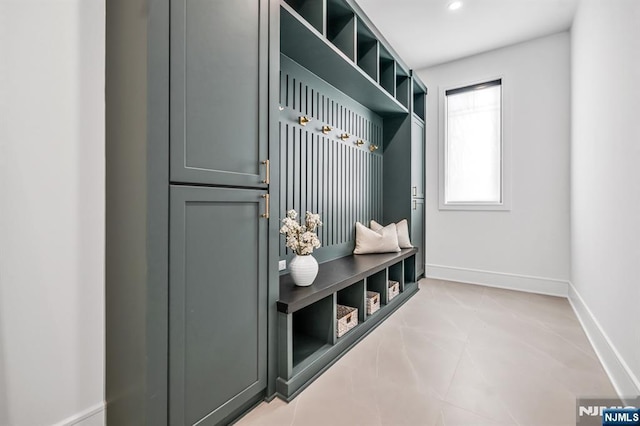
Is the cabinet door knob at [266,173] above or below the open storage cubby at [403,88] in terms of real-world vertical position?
below

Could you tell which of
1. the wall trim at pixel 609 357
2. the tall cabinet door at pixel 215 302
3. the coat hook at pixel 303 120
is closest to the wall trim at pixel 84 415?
the tall cabinet door at pixel 215 302

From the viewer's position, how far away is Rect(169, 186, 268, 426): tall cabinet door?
1.17 m

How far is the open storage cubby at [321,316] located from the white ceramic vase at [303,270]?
0.14 feet

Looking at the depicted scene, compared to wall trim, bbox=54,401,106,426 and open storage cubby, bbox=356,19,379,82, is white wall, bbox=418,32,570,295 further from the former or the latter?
wall trim, bbox=54,401,106,426

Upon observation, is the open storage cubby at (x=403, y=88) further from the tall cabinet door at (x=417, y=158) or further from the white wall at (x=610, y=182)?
the white wall at (x=610, y=182)

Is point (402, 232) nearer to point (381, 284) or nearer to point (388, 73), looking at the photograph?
point (381, 284)

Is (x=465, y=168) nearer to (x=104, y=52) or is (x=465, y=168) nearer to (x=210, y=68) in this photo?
(x=210, y=68)

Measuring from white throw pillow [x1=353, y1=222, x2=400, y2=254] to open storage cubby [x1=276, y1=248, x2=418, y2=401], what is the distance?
0.14m

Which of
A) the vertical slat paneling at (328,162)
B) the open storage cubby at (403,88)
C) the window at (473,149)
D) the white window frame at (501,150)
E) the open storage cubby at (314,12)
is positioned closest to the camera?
the open storage cubby at (314,12)

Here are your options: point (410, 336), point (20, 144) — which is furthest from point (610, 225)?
point (20, 144)

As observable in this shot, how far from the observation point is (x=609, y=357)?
183cm

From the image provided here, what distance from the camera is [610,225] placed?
1887 mm

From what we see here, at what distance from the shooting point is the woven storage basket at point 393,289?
9.71 ft

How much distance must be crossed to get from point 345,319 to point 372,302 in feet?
1.47
